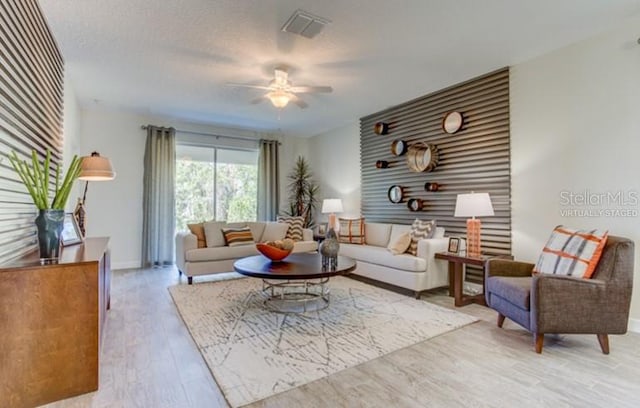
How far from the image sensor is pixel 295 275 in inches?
118

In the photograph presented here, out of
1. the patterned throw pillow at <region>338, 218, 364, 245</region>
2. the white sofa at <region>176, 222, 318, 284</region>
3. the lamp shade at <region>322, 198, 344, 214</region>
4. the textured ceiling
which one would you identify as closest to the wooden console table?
the patterned throw pillow at <region>338, 218, 364, 245</region>

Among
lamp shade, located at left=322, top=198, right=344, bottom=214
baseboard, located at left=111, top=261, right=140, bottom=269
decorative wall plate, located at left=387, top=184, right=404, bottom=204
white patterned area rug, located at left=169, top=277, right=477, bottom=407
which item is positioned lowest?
white patterned area rug, located at left=169, top=277, right=477, bottom=407

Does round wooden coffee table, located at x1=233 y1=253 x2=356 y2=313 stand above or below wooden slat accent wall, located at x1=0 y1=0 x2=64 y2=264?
below

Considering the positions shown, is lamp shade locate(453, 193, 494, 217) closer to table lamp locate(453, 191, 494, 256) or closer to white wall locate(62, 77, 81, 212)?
table lamp locate(453, 191, 494, 256)

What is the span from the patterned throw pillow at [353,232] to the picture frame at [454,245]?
1.58 m

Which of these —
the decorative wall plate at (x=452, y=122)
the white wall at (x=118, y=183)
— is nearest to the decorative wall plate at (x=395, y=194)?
the decorative wall plate at (x=452, y=122)

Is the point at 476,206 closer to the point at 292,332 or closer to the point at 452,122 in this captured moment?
the point at 452,122

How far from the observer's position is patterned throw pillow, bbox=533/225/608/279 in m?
2.54

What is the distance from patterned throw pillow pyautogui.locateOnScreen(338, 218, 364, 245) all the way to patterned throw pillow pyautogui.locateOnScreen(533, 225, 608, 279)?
8.69 feet

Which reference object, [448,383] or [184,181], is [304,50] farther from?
[184,181]

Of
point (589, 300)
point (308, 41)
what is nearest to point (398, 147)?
point (308, 41)

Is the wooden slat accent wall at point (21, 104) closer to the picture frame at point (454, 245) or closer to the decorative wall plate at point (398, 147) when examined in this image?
the picture frame at point (454, 245)

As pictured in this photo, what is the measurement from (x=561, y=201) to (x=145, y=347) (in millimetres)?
4083

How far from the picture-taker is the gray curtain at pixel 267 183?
6922 millimetres
